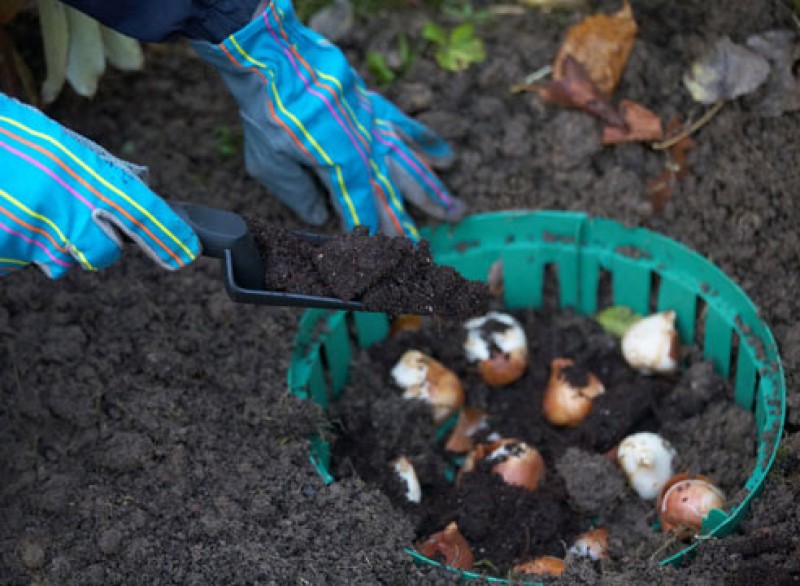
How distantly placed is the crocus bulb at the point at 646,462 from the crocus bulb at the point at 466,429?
0.30 meters

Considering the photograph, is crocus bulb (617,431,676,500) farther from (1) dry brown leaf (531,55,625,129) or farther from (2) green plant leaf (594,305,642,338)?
(1) dry brown leaf (531,55,625,129)

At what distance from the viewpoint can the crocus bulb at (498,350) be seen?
2010 millimetres

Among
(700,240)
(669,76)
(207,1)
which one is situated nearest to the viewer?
(207,1)

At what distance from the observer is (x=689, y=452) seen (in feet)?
6.04

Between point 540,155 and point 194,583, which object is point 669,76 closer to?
point 540,155

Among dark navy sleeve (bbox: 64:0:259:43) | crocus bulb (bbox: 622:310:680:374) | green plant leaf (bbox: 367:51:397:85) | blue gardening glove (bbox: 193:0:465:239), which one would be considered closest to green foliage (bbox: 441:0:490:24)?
green plant leaf (bbox: 367:51:397:85)

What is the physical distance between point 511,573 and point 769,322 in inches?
27.7

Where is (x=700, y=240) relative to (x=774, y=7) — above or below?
below

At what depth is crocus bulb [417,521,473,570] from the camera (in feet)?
5.47

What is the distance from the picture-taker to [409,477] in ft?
6.00

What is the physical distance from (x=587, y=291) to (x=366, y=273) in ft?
2.56

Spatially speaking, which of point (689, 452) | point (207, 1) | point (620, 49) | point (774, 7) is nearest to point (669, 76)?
point (620, 49)

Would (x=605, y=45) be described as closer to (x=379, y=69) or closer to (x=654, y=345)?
(x=379, y=69)

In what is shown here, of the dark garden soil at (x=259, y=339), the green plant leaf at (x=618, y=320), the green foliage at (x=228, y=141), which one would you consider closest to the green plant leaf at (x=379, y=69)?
the dark garden soil at (x=259, y=339)
